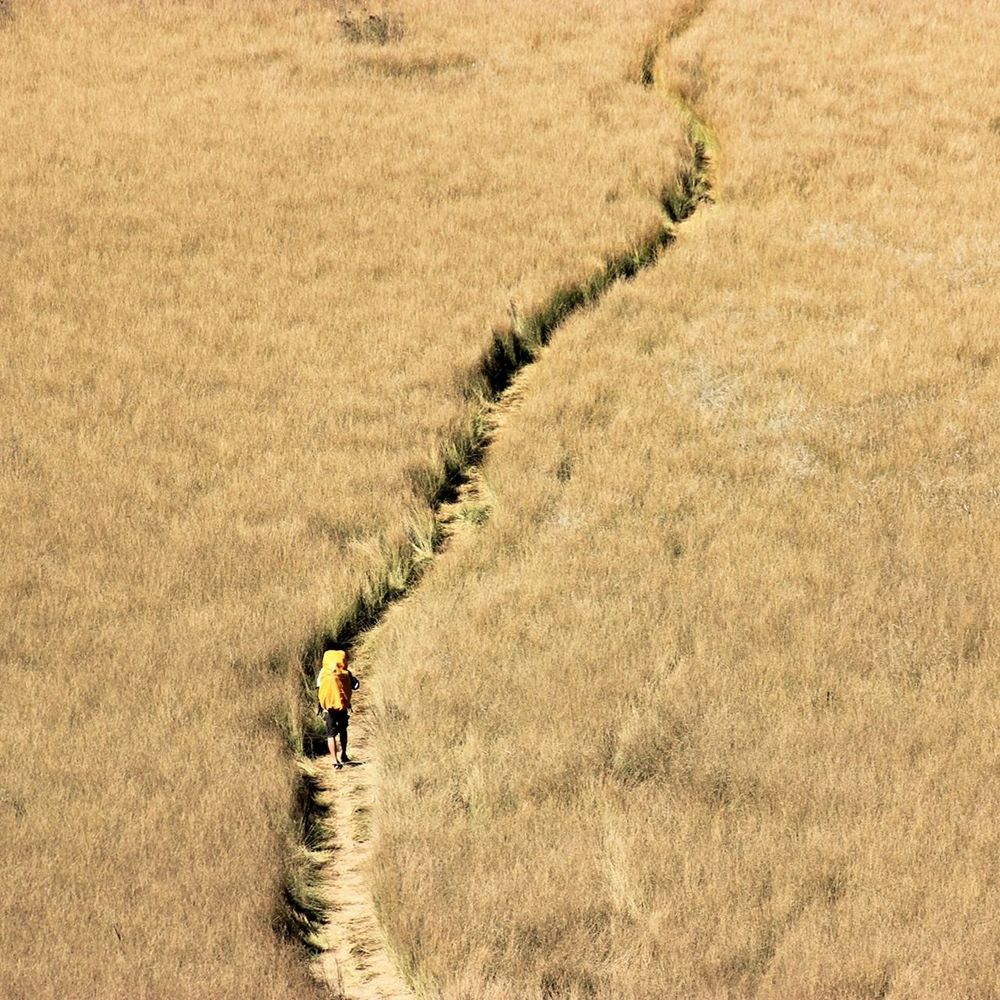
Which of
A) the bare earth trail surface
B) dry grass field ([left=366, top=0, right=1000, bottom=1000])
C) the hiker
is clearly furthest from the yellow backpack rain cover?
the bare earth trail surface

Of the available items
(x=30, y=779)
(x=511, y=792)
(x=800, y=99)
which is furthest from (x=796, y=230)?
(x=30, y=779)

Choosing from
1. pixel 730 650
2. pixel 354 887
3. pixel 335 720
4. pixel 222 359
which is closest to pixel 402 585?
pixel 335 720

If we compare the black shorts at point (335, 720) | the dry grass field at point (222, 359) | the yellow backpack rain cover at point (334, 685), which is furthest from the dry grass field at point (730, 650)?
the dry grass field at point (222, 359)

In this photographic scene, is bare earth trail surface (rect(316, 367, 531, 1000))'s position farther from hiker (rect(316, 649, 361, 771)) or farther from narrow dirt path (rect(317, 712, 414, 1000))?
hiker (rect(316, 649, 361, 771))

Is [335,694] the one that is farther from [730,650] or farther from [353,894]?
[730,650]

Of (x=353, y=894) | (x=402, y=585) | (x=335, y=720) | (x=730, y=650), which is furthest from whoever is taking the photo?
(x=402, y=585)

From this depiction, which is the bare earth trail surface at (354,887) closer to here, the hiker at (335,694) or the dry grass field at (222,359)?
the hiker at (335,694)

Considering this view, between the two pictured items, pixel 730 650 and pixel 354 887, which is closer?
pixel 354 887
